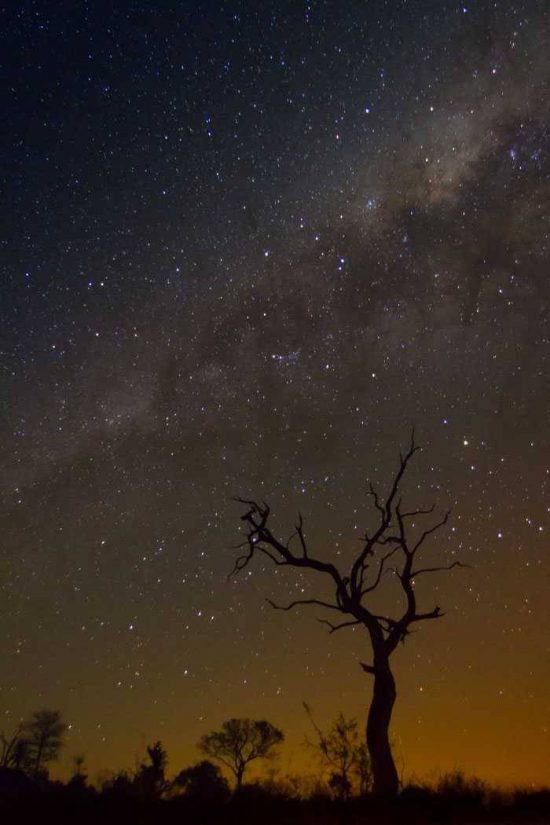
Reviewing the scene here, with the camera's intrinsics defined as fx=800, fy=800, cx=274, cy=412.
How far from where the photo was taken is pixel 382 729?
15.9 meters

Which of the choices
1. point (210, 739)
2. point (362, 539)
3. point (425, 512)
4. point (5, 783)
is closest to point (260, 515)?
point (362, 539)

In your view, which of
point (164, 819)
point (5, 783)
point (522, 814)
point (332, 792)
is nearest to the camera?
point (164, 819)

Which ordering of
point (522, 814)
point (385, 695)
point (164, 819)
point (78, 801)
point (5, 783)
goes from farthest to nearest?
point (5, 783), point (385, 695), point (522, 814), point (78, 801), point (164, 819)

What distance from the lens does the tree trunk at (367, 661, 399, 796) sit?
15125 mm

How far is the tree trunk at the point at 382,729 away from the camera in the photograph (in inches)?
595

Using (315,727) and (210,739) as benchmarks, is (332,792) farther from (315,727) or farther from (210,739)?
(210,739)

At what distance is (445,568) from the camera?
18922mm

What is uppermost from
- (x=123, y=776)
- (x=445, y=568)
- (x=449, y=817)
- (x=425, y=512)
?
(x=425, y=512)

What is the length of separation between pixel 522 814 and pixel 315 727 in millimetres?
5220

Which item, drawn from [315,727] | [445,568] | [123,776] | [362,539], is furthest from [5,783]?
[445,568]

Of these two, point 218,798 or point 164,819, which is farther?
point 218,798

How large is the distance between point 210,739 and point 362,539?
139ft

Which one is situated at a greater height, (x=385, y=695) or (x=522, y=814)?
(x=385, y=695)

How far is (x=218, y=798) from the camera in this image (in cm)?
1162
